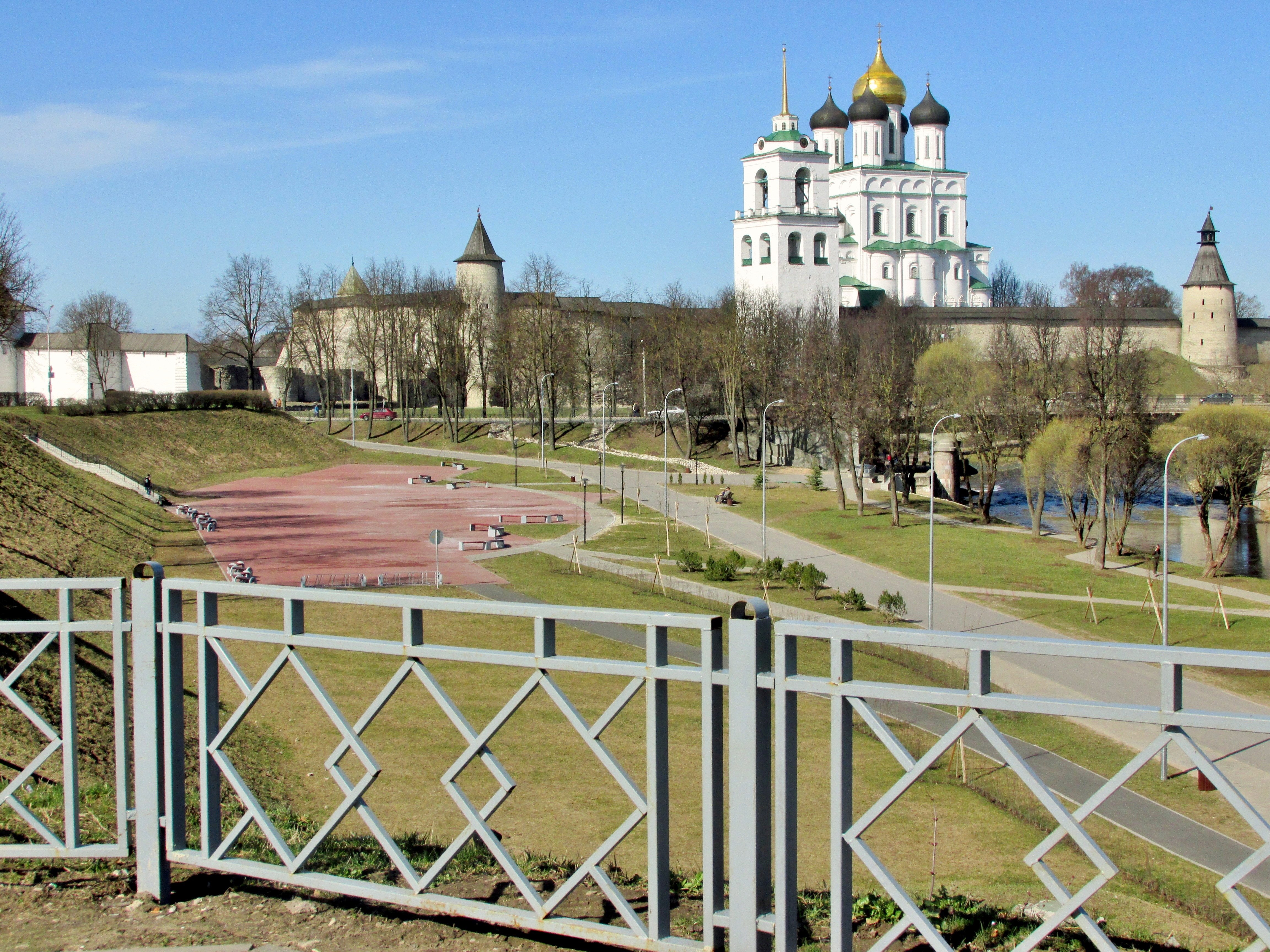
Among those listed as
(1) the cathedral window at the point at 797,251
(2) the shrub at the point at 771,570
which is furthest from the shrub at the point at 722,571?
(1) the cathedral window at the point at 797,251

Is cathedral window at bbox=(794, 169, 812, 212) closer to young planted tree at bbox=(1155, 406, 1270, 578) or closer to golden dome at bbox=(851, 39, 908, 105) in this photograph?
golden dome at bbox=(851, 39, 908, 105)

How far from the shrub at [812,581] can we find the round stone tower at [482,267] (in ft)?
242

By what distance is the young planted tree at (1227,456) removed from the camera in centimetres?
4216

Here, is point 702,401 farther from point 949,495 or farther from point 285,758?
point 285,758

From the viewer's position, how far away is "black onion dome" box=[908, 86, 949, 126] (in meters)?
110

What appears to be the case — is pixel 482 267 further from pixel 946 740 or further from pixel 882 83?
pixel 946 740

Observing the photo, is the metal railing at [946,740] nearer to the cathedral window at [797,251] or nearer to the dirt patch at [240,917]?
the dirt patch at [240,917]

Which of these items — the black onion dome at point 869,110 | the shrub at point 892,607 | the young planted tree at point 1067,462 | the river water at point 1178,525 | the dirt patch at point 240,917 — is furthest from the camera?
the black onion dome at point 869,110

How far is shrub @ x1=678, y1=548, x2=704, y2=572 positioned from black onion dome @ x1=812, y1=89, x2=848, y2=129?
80.3 meters

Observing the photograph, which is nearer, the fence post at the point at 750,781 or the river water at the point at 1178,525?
the fence post at the point at 750,781

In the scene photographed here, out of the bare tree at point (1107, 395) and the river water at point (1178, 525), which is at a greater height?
the bare tree at point (1107, 395)

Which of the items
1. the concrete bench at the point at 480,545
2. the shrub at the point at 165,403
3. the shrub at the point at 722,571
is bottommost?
the shrub at the point at 722,571

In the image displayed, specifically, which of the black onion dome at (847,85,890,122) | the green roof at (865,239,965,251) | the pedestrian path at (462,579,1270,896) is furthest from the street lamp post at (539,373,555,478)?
the pedestrian path at (462,579,1270,896)

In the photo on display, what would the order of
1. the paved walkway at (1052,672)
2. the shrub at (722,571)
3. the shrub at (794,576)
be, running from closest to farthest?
the paved walkway at (1052,672), the shrub at (794,576), the shrub at (722,571)
